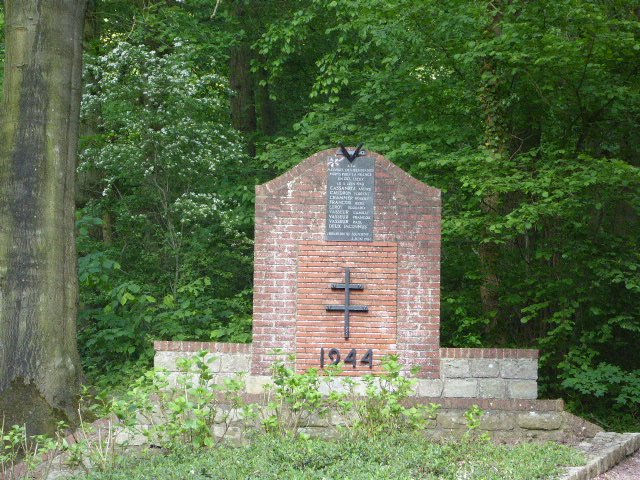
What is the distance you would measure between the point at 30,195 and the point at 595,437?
6.06m

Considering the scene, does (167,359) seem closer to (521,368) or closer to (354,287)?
(354,287)

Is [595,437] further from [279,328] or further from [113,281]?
[113,281]

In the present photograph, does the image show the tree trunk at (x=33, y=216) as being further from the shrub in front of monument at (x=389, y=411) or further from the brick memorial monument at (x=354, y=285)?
the shrub in front of monument at (x=389, y=411)

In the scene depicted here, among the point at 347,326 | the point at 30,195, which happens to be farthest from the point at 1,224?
the point at 347,326

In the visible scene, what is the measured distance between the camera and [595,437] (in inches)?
328

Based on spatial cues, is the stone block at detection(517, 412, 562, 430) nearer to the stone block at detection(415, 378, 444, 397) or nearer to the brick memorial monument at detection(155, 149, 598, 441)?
the brick memorial monument at detection(155, 149, 598, 441)

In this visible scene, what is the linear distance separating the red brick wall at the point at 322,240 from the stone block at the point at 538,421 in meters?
1.32

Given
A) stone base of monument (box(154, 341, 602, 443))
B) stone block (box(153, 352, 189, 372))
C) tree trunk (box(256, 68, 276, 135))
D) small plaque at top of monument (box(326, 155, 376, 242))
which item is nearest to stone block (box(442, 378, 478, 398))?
stone base of monument (box(154, 341, 602, 443))

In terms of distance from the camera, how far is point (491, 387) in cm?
943

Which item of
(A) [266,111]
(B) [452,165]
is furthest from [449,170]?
(A) [266,111]

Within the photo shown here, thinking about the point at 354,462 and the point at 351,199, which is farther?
the point at 351,199

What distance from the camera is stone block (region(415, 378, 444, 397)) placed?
30.9ft

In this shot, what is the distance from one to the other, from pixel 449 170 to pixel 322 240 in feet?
11.7

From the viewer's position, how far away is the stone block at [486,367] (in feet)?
30.8
